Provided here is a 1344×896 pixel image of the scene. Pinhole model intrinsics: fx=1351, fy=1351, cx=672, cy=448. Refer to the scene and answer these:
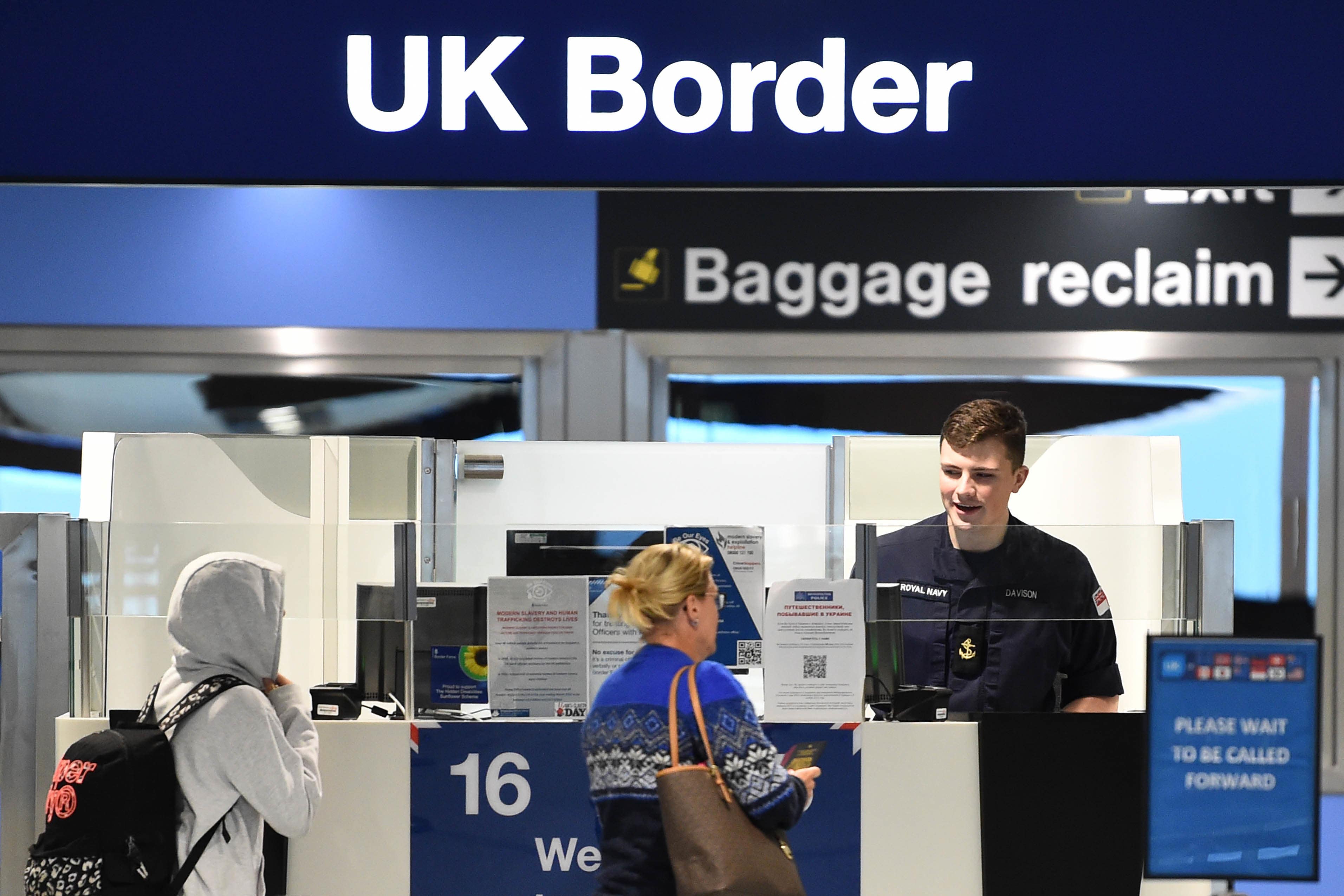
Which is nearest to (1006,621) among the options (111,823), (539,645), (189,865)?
(539,645)

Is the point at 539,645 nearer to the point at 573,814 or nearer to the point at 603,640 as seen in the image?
the point at 603,640

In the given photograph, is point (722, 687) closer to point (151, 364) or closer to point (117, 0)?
point (117, 0)

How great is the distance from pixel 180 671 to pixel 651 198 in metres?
2.94

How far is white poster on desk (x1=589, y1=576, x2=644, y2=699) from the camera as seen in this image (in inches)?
112

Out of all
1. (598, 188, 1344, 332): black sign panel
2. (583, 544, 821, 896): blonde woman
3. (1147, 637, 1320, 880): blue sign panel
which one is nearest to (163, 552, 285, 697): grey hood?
(583, 544, 821, 896): blonde woman

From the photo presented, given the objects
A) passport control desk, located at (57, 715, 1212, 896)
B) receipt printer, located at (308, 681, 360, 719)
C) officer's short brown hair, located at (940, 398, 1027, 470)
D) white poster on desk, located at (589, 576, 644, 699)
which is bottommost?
passport control desk, located at (57, 715, 1212, 896)

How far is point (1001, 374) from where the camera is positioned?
4.97 m

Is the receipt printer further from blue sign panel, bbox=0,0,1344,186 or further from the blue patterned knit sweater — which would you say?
blue sign panel, bbox=0,0,1344,186

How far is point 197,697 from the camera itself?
2.42 meters

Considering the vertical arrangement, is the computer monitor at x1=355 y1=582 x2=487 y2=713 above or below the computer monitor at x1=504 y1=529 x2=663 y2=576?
below

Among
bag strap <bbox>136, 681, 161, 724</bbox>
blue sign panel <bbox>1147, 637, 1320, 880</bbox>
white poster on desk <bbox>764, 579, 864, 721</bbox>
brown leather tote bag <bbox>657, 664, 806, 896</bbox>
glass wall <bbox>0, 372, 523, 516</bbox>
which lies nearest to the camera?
blue sign panel <bbox>1147, 637, 1320, 880</bbox>

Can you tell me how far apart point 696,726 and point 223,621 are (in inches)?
34.5

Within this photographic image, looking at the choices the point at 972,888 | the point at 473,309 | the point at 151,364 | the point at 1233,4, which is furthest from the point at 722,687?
the point at 151,364

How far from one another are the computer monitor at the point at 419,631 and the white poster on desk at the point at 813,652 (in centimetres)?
62
